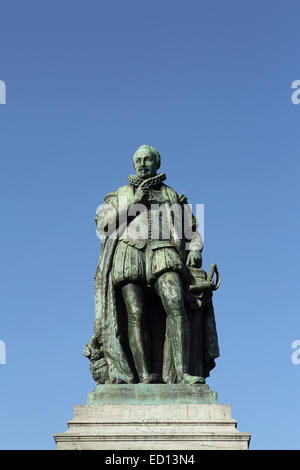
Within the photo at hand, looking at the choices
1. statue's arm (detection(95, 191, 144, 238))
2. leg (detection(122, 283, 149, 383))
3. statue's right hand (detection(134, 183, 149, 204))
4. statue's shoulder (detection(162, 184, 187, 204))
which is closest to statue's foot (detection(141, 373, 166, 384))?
leg (detection(122, 283, 149, 383))

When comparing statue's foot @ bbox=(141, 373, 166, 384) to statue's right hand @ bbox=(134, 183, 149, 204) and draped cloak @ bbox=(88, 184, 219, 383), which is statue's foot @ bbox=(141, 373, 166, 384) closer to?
draped cloak @ bbox=(88, 184, 219, 383)

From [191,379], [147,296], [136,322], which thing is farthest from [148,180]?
[191,379]

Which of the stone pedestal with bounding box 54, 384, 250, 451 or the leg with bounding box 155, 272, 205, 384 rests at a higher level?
the leg with bounding box 155, 272, 205, 384

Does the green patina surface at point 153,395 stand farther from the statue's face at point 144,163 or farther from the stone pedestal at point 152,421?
the statue's face at point 144,163

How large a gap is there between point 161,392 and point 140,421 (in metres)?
0.68

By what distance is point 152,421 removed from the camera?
49.5 ft

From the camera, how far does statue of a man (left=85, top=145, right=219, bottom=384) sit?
53.7ft

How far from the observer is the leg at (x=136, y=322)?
53.8ft

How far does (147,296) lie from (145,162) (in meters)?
2.54

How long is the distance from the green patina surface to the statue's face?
4.09 metres

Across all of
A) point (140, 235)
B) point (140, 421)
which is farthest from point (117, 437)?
point (140, 235)

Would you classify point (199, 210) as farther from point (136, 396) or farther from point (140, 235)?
point (136, 396)

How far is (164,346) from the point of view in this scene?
1678 centimetres

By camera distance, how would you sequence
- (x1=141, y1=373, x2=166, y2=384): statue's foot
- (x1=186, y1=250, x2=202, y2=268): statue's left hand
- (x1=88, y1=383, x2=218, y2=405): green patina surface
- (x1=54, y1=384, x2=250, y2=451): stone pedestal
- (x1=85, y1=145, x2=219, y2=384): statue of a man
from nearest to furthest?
(x1=54, y1=384, x2=250, y2=451): stone pedestal, (x1=88, y1=383, x2=218, y2=405): green patina surface, (x1=141, y1=373, x2=166, y2=384): statue's foot, (x1=85, y1=145, x2=219, y2=384): statue of a man, (x1=186, y1=250, x2=202, y2=268): statue's left hand
